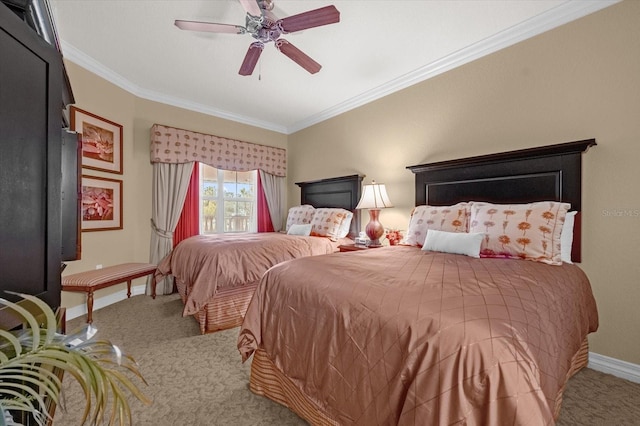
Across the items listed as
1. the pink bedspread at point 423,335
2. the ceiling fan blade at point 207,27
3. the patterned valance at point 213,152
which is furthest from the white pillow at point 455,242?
the patterned valance at point 213,152

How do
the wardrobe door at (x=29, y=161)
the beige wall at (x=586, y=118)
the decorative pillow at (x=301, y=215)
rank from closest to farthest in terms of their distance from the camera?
the wardrobe door at (x=29, y=161) < the beige wall at (x=586, y=118) < the decorative pillow at (x=301, y=215)

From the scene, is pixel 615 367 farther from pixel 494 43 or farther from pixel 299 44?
pixel 299 44

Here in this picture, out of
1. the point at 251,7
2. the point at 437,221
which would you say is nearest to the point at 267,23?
the point at 251,7

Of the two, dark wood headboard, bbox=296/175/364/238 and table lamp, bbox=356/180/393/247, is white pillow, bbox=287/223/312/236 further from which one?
table lamp, bbox=356/180/393/247

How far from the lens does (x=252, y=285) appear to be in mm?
2836

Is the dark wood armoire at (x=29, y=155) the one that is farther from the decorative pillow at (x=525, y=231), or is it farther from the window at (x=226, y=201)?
the window at (x=226, y=201)

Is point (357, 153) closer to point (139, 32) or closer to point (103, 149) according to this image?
point (139, 32)

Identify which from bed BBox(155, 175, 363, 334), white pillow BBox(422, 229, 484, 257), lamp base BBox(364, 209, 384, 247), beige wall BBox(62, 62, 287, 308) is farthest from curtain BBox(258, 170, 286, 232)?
white pillow BBox(422, 229, 484, 257)

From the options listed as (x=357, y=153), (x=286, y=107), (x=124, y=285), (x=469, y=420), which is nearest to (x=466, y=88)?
(x=357, y=153)

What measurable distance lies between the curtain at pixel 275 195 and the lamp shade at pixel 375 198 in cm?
211

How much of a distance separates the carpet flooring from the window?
6.94 feet

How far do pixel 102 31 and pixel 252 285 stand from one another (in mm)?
2747

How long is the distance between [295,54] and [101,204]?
2.82 metres

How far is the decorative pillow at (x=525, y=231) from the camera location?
184 centimetres
